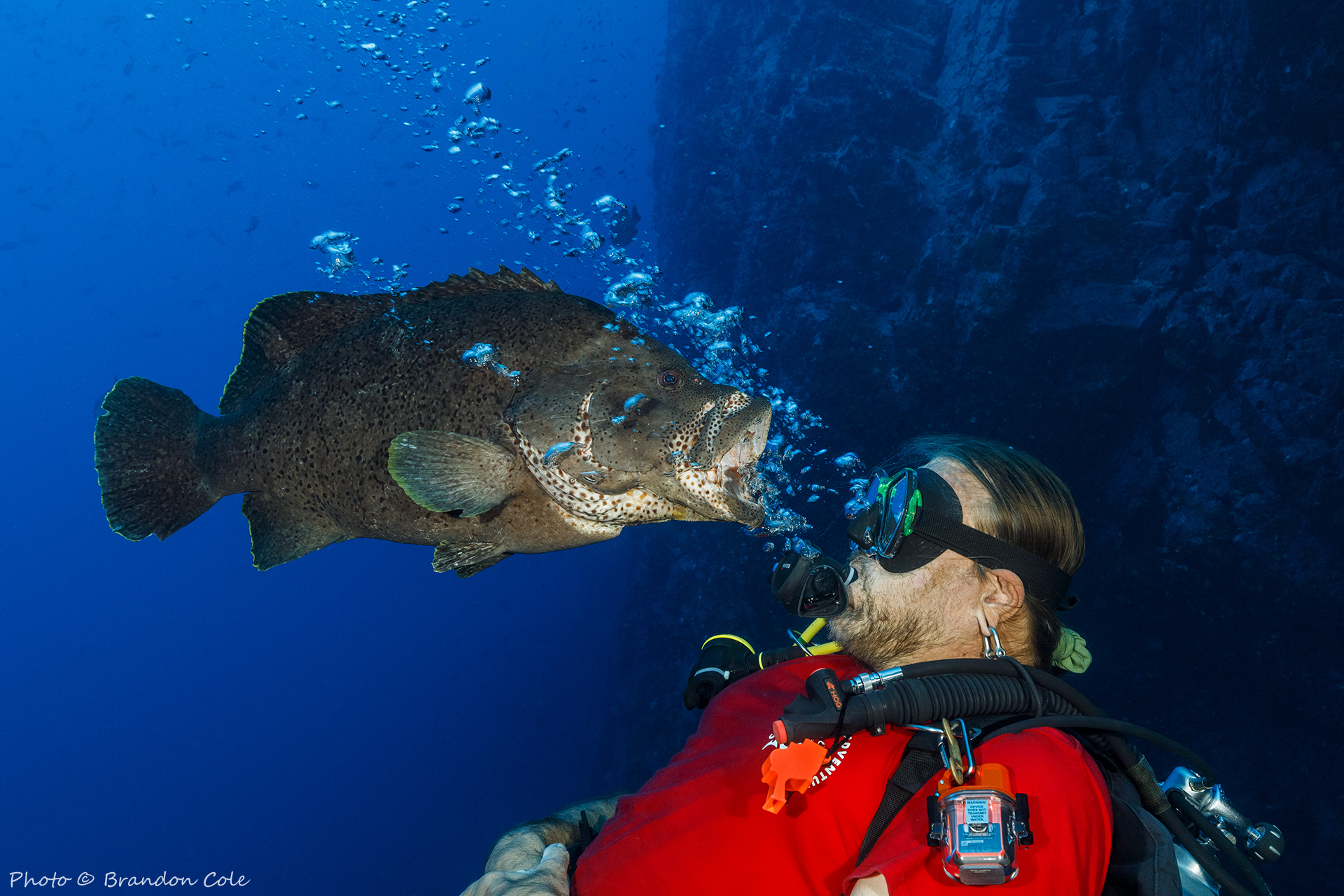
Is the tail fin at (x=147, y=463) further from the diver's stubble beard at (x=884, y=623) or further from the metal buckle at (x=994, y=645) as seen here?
the metal buckle at (x=994, y=645)

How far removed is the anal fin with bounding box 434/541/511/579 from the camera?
2.08 m

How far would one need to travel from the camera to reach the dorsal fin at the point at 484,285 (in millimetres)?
2414

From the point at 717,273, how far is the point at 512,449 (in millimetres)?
19799

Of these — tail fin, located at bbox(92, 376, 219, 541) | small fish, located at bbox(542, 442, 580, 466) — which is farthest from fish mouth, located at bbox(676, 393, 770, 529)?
tail fin, located at bbox(92, 376, 219, 541)

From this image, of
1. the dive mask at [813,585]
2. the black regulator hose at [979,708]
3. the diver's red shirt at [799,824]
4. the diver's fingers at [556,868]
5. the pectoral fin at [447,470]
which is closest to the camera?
the diver's red shirt at [799,824]

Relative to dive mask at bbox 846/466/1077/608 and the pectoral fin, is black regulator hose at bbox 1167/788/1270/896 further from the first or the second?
the pectoral fin

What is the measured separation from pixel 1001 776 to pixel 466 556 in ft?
5.63

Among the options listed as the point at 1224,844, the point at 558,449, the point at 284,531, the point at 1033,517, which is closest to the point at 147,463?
the point at 284,531

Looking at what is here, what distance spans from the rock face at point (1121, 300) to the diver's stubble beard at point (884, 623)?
10864mm

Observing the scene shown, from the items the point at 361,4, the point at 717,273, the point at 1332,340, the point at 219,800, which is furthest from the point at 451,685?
the point at 1332,340

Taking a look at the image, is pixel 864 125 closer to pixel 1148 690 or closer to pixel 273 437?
pixel 1148 690

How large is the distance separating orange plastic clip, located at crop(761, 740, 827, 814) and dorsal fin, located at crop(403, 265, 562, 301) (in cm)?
182

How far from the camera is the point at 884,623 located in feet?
8.25

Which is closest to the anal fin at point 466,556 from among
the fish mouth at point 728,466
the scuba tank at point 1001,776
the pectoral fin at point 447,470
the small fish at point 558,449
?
the pectoral fin at point 447,470
